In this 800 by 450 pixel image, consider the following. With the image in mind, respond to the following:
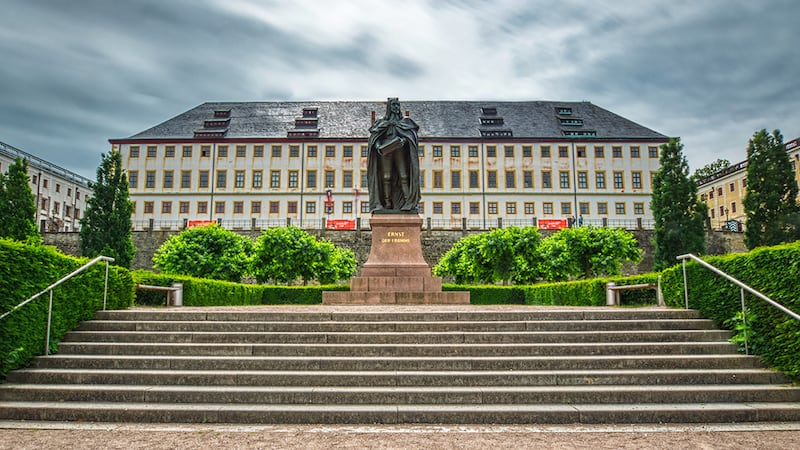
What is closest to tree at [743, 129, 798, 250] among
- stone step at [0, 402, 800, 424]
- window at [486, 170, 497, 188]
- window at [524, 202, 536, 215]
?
window at [524, 202, 536, 215]

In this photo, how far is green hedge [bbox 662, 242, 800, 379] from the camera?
7.49 meters

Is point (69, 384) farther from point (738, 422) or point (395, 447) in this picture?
point (738, 422)

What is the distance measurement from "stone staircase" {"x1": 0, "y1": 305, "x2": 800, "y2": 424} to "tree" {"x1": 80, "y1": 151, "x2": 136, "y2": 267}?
31.2 metres

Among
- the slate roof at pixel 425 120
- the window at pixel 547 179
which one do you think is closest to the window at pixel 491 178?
the slate roof at pixel 425 120

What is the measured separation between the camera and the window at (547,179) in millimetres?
58688

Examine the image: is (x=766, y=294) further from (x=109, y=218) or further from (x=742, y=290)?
(x=109, y=218)

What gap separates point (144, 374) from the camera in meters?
7.58

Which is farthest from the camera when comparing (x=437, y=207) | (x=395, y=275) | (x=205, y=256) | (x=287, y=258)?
(x=437, y=207)

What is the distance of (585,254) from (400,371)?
84.2ft

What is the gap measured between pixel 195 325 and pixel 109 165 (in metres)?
34.5

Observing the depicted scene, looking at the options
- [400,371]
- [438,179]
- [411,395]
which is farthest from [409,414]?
[438,179]

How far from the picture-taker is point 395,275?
587 inches

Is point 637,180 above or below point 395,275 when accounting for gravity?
above

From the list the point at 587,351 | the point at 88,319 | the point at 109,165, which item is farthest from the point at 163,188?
the point at 587,351
